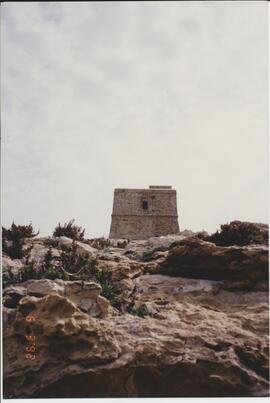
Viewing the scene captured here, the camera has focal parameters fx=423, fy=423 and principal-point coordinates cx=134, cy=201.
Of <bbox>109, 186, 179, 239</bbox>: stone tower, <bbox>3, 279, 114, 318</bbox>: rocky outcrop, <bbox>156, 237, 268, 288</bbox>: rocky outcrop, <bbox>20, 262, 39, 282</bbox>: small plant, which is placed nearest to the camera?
<bbox>3, 279, 114, 318</bbox>: rocky outcrop

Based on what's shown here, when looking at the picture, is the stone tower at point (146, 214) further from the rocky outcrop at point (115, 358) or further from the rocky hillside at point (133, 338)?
the rocky outcrop at point (115, 358)

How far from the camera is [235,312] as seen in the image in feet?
16.0

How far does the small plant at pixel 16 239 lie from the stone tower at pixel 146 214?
463 inches

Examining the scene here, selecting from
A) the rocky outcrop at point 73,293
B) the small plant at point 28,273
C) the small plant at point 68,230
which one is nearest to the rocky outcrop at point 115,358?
the rocky outcrop at point 73,293

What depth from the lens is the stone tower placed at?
1939 centimetres

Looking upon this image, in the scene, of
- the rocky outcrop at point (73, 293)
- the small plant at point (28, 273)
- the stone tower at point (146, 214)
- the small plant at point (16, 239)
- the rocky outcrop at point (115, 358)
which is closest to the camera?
the rocky outcrop at point (115, 358)

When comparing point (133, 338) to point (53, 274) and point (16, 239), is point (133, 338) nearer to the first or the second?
point (53, 274)

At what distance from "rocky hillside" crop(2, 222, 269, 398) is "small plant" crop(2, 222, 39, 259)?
2.91ft

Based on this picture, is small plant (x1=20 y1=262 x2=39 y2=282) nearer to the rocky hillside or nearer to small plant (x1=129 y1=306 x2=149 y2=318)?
the rocky hillside

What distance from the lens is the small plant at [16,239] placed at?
6184 mm

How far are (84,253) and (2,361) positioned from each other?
2118 millimetres
